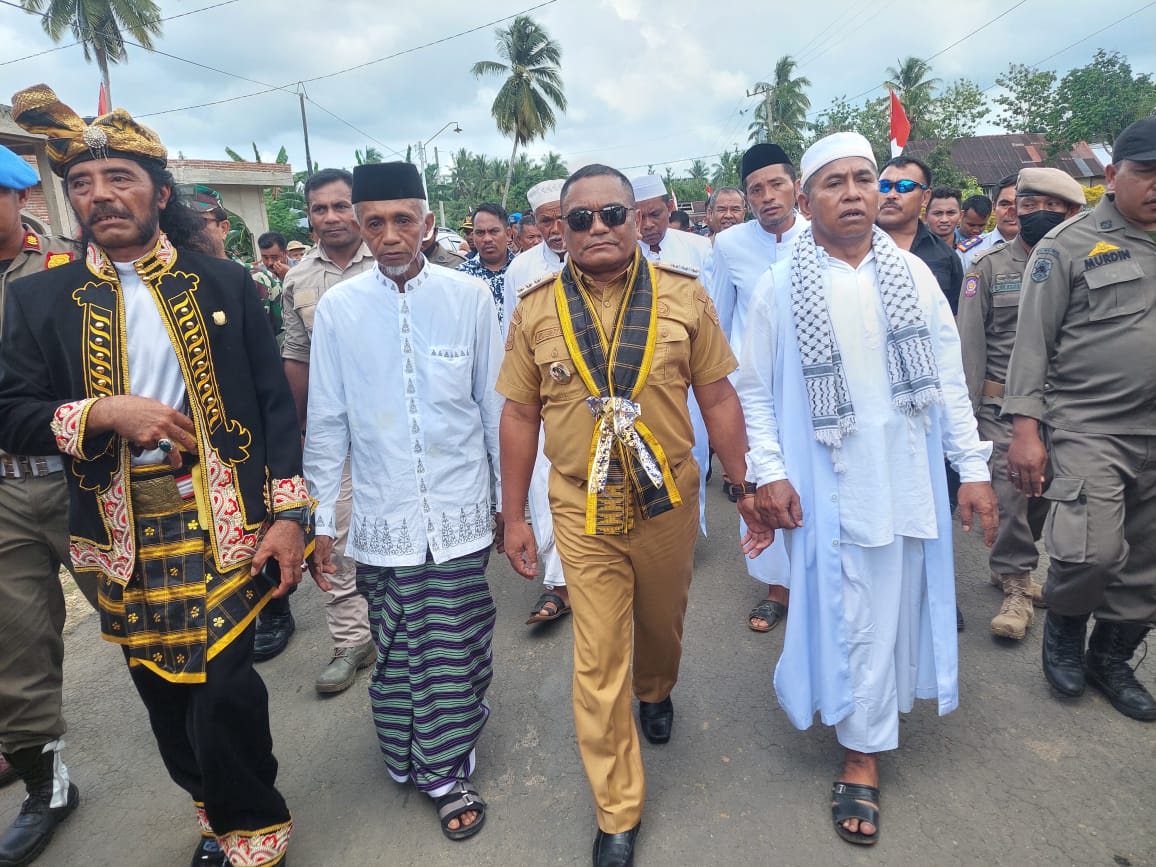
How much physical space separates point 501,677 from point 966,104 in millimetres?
33457

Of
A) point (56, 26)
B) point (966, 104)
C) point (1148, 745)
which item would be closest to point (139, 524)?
point (1148, 745)

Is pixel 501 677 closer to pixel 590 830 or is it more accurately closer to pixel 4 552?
pixel 590 830

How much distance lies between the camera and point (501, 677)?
3.76m

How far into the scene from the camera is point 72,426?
2213 mm

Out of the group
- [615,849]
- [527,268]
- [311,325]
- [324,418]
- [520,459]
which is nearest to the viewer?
[615,849]

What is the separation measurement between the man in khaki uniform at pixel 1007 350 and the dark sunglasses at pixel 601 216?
7.17 feet

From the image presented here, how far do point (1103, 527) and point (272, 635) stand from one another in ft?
13.6

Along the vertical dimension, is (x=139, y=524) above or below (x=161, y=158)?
below

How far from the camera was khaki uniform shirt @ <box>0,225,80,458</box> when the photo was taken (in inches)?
115

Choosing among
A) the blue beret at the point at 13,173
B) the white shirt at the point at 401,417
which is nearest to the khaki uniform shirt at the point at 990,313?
the white shirt at the point at 401,417

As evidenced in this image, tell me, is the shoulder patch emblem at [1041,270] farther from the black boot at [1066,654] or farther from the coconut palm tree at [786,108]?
the coconut palm tree at [786,108]

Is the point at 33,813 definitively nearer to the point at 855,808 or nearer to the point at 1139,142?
the point at 855,808

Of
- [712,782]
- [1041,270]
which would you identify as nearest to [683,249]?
[1041,270]

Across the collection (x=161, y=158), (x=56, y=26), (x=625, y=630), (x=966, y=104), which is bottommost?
(x=625, y=630)
